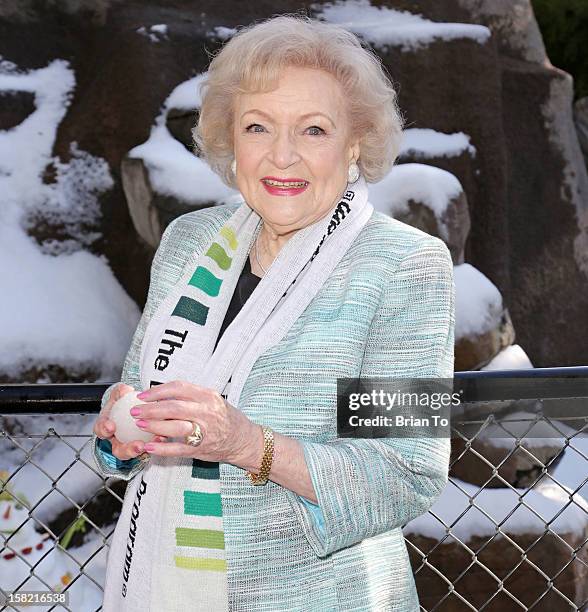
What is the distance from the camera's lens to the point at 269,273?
182cm

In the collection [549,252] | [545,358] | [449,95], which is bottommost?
[545,358]

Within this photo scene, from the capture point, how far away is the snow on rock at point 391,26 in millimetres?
7582

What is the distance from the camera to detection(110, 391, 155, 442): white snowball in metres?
1.57

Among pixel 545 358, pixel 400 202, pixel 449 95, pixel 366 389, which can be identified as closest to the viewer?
pixel 366 389

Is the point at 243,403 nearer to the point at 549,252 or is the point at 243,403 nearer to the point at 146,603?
the point at 146,603

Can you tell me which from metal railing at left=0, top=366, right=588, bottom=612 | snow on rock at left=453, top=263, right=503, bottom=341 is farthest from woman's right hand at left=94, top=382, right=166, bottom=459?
snow on rock at left=453, top=263, right=503, bottom=341

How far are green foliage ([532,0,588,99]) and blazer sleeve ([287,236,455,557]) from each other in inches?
424

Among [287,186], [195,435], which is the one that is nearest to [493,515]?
[287,186]

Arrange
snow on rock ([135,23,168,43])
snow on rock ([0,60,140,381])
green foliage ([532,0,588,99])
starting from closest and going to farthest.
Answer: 1. snow on rock ([0,60,140,381])
2. snow on rock ([135,23,168,43])
3. green foliage ([532,0,588,99])

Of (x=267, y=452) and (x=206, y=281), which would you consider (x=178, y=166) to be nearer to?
(x=206, y=281)

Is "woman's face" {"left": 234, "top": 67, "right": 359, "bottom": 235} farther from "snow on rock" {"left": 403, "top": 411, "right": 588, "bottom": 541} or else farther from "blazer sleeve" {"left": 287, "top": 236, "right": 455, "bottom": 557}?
"snow on rock" {"left": 403, "top": 411, "right": 588, "bottom": 541}

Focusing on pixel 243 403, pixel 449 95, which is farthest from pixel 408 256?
pixel 449 95

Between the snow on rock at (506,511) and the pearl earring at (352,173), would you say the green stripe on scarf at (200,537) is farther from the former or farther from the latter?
the snow on rock at (506,511)

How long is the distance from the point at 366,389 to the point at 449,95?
21.0 feet
